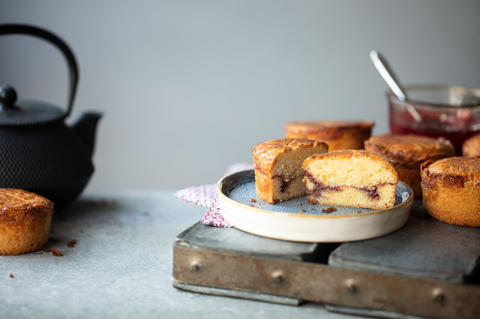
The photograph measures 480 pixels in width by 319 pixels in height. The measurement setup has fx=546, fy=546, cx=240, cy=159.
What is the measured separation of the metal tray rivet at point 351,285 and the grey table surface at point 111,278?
9 centimetres

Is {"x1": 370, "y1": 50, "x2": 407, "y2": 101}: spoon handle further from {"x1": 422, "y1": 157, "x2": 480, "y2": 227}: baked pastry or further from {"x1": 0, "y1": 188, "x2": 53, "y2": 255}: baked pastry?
{"x1": 0, "y1": 188, "x2": 53, "y2": 255}: baked pastry

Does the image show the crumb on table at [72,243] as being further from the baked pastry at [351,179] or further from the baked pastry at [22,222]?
the baked pastry at [351,179]

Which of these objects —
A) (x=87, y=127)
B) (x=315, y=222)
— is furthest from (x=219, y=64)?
(x=315, y=222)

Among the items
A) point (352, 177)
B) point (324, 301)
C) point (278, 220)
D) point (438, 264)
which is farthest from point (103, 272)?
point (438, 264)

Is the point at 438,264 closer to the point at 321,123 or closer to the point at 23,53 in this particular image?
the point at 321,123

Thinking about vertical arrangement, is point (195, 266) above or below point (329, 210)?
below

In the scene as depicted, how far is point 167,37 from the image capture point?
14.2ft

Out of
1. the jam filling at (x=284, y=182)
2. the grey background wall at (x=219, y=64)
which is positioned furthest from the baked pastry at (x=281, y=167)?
the grey background wall at (x=219, y=64)

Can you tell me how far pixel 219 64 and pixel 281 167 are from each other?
2.66m

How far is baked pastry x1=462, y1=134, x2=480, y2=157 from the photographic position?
2344mm

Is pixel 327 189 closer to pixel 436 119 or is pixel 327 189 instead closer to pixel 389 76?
pixel 436 119

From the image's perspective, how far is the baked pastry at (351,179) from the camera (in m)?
1.72

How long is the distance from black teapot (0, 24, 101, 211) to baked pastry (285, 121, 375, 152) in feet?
3.02

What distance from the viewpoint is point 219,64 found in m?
4.38
